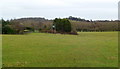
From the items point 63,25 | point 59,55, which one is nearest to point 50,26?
point 63,25

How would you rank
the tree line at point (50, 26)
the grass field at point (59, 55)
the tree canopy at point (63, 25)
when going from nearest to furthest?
the grass field at point (59, 55) → the tree line at point (50, 26) → the tree canopy at point (63, 25)

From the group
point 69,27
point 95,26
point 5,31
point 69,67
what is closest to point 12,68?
point 69,67

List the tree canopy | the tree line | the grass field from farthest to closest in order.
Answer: the tree canopy → the tree line → the grass field

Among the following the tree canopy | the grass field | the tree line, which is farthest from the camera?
the tree canopy

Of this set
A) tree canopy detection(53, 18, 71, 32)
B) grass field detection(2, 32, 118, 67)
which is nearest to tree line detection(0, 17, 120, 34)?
tree canopy detection(53, 18, 71, 32)

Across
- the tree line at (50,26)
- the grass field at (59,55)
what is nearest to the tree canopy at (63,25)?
the tree line at (50,26)

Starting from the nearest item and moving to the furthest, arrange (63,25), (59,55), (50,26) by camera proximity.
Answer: (59,55)
(63,25)
(50,26)

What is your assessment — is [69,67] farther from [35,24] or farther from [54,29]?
[35,24]

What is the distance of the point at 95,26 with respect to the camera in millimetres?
82188

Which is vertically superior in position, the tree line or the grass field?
the tree line

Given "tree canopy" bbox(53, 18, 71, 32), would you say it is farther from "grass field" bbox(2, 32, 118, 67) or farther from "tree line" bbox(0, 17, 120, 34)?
"grass field" bbox(2, 32, 118, 67)

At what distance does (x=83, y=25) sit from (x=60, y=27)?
2663cm

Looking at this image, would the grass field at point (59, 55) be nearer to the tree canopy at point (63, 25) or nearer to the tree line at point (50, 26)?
the tree line at point (50, 26)

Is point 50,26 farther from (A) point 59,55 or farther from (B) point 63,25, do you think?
(A) point 59,55
